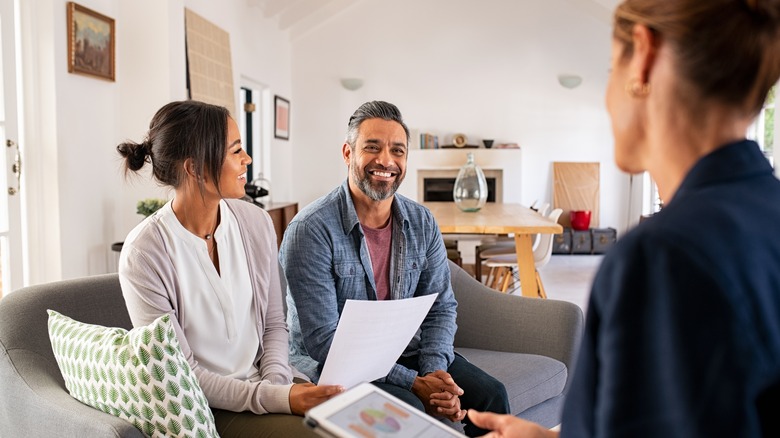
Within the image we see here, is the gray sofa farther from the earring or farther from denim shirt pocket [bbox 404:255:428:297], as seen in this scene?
the earring

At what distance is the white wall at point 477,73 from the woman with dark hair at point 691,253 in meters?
8.24

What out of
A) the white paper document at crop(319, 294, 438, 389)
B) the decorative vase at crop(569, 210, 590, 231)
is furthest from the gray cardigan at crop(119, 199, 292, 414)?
the decorative vase at crop(569, 210, 590, 231)

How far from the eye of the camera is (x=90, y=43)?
3.92 m

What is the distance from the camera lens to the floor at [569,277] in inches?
248

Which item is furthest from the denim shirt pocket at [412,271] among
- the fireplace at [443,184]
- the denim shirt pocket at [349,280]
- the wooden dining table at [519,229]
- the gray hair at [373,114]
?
the fireplace at [443,184]

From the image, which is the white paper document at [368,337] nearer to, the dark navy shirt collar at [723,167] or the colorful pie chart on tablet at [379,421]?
the colorful pie chart on tablet at [379,421]

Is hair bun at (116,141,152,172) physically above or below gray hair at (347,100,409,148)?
below

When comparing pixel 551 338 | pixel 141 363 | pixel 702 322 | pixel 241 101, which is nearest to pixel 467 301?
pixel 551 338

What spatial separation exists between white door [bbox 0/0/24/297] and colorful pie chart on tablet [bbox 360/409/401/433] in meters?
3.00

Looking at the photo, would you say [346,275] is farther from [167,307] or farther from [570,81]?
[570,81]

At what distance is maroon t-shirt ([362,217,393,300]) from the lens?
2166 millimetres

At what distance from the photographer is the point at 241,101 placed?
7.23 m

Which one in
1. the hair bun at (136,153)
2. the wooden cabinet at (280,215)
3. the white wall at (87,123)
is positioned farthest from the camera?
the wooden cabinet at (280,215)

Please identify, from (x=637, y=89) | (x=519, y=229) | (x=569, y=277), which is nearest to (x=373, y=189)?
(x=637, y=89)
